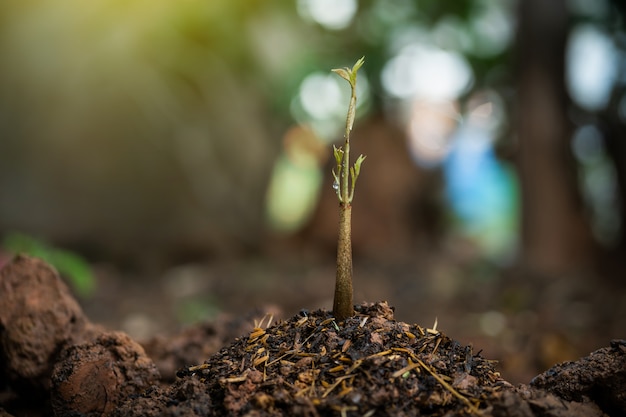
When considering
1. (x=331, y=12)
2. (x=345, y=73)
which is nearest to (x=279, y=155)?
(x=331, y=12)

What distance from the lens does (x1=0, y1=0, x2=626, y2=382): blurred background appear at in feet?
20.7

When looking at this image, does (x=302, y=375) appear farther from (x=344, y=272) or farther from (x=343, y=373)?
(x=344, y=272)

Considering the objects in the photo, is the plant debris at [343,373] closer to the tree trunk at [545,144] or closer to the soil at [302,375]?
the soil at [302,375]

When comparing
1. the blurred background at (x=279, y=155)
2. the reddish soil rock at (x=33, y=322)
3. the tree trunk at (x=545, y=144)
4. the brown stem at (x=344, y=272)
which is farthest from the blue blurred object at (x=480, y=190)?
the brown stem at (x=344, y=272)

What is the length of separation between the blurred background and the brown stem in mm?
2534

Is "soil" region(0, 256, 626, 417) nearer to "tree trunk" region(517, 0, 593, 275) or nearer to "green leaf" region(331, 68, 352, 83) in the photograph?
"green leaf" region(331, 68, 352, 83)

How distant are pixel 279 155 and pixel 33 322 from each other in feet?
26.7

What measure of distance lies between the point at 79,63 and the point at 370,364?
22.0ft

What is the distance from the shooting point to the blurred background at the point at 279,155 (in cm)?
632

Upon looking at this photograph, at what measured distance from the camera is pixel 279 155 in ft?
33.5

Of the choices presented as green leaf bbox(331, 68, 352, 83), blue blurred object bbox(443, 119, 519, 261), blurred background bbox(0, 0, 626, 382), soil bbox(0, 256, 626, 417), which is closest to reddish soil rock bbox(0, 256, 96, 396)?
soil bbox(0, 256, 626, 417)

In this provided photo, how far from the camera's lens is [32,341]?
2137 mm

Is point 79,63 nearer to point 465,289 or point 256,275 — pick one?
point 256,275

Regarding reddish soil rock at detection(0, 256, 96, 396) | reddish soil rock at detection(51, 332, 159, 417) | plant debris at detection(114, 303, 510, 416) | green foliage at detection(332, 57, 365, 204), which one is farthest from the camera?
reddish soil rock at detection(0, 256, 96, 396)
